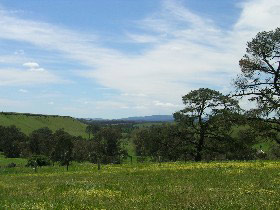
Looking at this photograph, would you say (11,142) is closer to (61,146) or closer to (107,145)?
(61,146)

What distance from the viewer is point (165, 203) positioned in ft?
41.5

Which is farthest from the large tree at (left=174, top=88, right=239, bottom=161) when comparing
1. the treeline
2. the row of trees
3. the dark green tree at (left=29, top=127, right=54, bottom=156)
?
the dark green tree at (left=29, top=127, right=54, bottom=156)

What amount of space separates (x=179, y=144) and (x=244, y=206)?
6120 cm

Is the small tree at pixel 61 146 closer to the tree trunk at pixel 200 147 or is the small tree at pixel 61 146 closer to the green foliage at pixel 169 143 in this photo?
the green foliage at pixel 169 143

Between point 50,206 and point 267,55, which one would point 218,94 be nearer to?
point 267,55

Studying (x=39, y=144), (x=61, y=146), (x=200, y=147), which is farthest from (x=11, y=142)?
(x=200, y=147)

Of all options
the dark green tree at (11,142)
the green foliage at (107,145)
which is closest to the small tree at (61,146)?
the green foliage at (107,145)

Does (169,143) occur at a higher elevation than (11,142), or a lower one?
higher

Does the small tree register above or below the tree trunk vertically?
below

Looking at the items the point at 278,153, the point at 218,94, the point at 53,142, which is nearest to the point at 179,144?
the point at 218,94

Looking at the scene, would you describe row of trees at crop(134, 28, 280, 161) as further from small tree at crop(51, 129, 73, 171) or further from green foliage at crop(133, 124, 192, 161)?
small tree at crop(51, 129, 73, 171)

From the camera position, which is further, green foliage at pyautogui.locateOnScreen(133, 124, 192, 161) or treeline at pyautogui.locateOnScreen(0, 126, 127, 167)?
treeline at pyautogui.locateOnScreen(0, 126, 127, 167)

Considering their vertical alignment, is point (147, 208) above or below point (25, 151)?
above

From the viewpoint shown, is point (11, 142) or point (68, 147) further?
point (11, 142)
